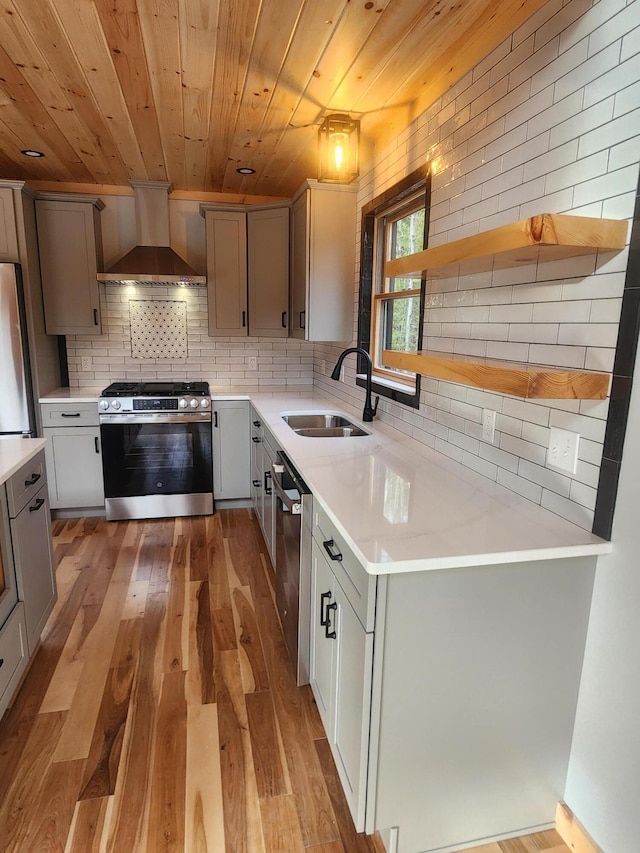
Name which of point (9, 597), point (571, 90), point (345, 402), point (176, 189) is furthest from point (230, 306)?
point (571, 90)

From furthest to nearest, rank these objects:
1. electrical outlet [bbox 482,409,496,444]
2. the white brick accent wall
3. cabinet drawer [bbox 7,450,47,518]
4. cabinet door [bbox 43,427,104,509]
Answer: cabinet door [bbox 43,427,104,509], cabinet drawer [bbox 7,450,47,518], electrical outlet [bbox 482,409,496,444], the white brick accent wall

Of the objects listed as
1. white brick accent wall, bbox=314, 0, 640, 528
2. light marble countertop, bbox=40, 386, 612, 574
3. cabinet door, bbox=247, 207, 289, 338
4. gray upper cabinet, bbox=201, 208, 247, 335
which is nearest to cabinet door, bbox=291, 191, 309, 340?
cabinet door, bbox=247, 207, 289, 338

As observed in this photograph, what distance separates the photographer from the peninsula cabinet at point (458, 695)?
129cm

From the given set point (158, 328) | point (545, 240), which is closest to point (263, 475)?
point (158, 328)

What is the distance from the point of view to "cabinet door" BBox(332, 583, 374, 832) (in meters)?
1.31

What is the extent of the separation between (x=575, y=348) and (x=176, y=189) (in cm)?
357

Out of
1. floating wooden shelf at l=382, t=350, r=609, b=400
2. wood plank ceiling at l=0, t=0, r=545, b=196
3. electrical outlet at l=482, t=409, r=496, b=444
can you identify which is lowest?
electrical outlet at l=482, t=409, r=496, b=444

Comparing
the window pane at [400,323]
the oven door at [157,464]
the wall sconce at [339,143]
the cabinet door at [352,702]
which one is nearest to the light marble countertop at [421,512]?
the cabinet door at [352,702]

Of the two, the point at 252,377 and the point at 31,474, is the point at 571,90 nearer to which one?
the point at 31,474

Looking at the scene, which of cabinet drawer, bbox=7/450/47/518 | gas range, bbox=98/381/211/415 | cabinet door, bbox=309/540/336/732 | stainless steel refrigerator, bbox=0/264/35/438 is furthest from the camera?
gas range, bbox=98/381/211/415

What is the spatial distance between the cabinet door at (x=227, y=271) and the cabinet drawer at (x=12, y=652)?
8.32 ft

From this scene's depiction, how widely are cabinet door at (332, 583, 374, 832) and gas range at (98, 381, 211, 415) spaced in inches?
96.2

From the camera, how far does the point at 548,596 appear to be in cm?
136

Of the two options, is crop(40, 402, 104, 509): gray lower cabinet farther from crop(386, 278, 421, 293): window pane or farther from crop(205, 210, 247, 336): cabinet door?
crop(386, 278, 421, 293): window pane
